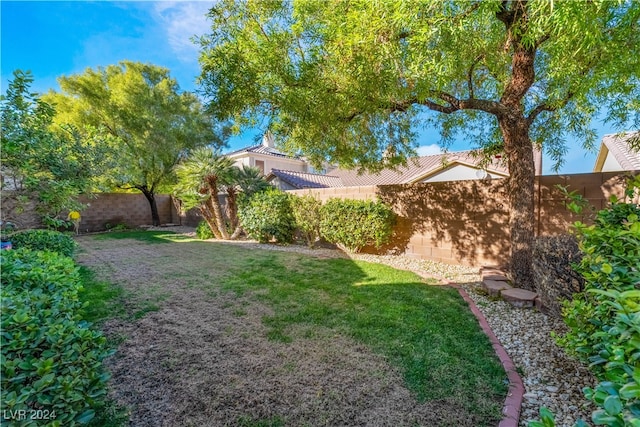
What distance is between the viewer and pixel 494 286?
14.4ft

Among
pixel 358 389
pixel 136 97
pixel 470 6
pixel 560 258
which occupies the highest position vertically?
pixel 136 97

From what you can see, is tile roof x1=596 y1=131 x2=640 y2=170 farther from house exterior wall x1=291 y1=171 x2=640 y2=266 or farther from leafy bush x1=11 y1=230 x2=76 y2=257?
leafy bush x1=11 y1=230 x2=76 y2=257

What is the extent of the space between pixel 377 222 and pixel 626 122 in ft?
15.2

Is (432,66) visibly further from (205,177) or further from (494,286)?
(205,177)

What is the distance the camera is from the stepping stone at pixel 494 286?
14.0 ft

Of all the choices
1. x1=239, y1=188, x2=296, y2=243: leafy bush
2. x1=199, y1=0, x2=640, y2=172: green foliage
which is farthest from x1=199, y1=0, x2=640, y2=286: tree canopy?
x1=239, y1=188, x2=296, y2=243: leafy bush

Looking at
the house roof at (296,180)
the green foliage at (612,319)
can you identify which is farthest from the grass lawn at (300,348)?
the house roof at (296,180)

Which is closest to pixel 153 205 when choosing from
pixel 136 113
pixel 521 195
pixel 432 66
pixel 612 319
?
pixel 136 113

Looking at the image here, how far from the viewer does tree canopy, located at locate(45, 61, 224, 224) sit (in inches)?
503

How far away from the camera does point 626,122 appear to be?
15.1 feet

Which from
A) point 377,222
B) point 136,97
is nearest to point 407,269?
point 377,222

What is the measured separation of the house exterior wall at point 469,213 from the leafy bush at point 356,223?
402 millimetres

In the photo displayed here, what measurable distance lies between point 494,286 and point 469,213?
2.03 metres

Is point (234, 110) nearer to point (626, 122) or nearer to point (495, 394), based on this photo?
point (495, 394)
